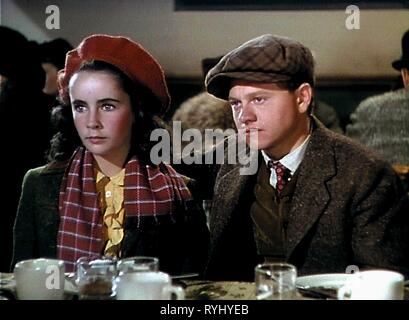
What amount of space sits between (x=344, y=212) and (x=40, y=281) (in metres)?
0.56

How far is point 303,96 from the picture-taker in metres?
1.32

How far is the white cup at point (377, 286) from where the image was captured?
96cm

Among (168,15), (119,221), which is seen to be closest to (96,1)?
(168,15)

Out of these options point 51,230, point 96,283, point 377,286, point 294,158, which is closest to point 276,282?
point 377,286

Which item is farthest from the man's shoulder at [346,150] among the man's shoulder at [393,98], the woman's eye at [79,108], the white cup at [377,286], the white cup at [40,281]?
the white cup at [40,281]

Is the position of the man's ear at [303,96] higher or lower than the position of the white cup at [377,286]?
higher

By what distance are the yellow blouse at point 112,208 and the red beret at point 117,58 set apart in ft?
0.56

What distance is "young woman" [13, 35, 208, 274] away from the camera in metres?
1.27

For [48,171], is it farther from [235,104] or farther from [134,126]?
[235,104]

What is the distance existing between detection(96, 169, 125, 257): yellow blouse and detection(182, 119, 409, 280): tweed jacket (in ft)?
0.89

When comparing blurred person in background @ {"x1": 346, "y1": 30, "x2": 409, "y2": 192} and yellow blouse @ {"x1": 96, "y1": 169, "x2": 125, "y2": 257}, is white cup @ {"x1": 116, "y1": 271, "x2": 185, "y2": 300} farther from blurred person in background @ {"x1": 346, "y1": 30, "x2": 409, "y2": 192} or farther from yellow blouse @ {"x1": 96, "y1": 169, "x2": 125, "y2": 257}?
blurred person in background @ {"x1": 346, "y1": 30, "x2": 409, "y2": 192}

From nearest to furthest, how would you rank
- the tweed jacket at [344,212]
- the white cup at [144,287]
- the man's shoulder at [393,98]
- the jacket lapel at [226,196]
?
the white cup at [144,287] < the tweed jacket at [344,212] < the jacket lapel at [226,196] < the man's shoulder at [393,98]

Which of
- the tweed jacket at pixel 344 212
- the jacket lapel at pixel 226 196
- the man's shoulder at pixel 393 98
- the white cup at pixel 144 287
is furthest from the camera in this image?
the man's shoulder at pixel 393 98

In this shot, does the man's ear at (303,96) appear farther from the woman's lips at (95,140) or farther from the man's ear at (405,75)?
the woman's lips at (95,140)
